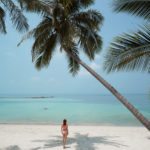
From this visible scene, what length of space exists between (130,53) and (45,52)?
17.6 ft

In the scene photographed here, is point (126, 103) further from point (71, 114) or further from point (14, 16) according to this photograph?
point (71, 114)

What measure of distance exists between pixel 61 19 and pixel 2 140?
697 cm

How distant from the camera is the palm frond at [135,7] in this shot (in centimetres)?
284

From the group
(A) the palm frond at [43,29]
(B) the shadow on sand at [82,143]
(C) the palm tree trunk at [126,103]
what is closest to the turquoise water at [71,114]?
(C) the palm tree trunk at [126,103]

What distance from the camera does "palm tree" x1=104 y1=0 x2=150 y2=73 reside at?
9.37ft

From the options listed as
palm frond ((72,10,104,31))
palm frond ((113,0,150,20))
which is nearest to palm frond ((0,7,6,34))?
palm frond ((72,10,104,31))

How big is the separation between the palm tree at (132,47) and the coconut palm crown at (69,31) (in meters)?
2.95

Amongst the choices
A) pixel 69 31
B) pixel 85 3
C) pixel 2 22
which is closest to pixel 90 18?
pixel 85 3

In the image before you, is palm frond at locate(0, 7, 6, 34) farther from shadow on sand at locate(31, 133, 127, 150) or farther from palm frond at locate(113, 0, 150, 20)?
shadow on sand at locate(31, 133, 127, 150)

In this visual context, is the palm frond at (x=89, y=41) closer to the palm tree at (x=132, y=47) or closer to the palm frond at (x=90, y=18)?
the palm frond at (x=90, y=18)

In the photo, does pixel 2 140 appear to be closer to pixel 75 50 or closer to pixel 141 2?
pixel 75 50

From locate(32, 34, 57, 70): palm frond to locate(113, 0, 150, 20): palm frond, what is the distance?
15.4 ft

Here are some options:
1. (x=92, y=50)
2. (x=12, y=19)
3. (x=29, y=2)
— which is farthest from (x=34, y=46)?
(x=92, y=50)

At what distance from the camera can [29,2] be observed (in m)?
5.17
